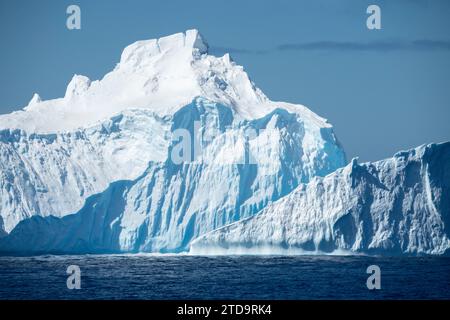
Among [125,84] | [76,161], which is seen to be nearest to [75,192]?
[76,161]

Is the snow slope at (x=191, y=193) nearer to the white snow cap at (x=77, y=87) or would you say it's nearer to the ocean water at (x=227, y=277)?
the ocean water at (x=227, y=277)

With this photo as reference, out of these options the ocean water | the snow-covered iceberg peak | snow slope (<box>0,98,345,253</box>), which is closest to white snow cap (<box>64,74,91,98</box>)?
the snow-covered iceberg peak

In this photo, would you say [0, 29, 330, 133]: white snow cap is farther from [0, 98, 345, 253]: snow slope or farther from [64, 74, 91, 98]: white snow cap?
[0, 98, 345, 253]: snow slope

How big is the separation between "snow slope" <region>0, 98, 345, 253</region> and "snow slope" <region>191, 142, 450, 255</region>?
7.70 m

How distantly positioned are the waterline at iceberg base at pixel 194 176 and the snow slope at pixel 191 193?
3.3 inches

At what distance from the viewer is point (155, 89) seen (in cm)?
7469

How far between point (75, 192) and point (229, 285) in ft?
99.0

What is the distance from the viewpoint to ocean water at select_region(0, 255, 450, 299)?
1581 inches

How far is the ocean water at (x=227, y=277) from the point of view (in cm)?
4016

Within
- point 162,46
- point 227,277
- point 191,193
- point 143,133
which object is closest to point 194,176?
point 191,193

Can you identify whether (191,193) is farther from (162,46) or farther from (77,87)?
(77,87)

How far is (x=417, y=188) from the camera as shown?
59.2 m
